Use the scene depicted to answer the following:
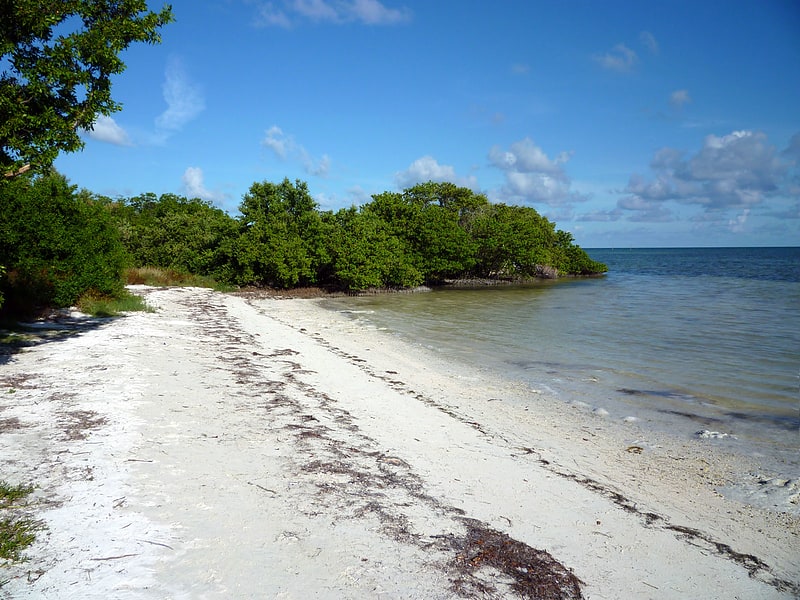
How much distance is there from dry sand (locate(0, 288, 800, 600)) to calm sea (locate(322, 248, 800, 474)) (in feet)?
4.77

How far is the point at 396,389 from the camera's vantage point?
9.05 metres

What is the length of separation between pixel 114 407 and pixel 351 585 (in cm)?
458

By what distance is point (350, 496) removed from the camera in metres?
4.58

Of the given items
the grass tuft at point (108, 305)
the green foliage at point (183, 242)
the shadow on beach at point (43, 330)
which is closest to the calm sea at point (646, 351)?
the grass tuft at point (108, 305)

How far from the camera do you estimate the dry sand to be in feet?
11.3

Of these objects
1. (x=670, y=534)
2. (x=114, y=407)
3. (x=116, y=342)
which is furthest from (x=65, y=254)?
(x=670, y=534)

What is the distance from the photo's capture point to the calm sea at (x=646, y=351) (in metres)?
8.38

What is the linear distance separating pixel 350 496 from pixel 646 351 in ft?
37.6

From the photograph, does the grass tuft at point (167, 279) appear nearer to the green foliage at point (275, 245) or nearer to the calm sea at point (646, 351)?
the green foliage at point (275, 245)

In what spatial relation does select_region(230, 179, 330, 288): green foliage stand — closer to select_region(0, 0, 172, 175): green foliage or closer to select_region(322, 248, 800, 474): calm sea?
select_region(322, 248, 800, 474): calm sea

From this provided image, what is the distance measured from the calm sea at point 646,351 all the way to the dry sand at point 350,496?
1453 mm

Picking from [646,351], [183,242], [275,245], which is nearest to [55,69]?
[646,351]

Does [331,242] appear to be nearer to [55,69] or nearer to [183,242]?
[183,242]

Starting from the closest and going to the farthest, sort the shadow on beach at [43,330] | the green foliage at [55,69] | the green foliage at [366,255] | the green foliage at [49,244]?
the green foliage at [55,69] < the shadow on beach at [43,330] < the green foliage at [49,244] < the green foliage at [366,255]
